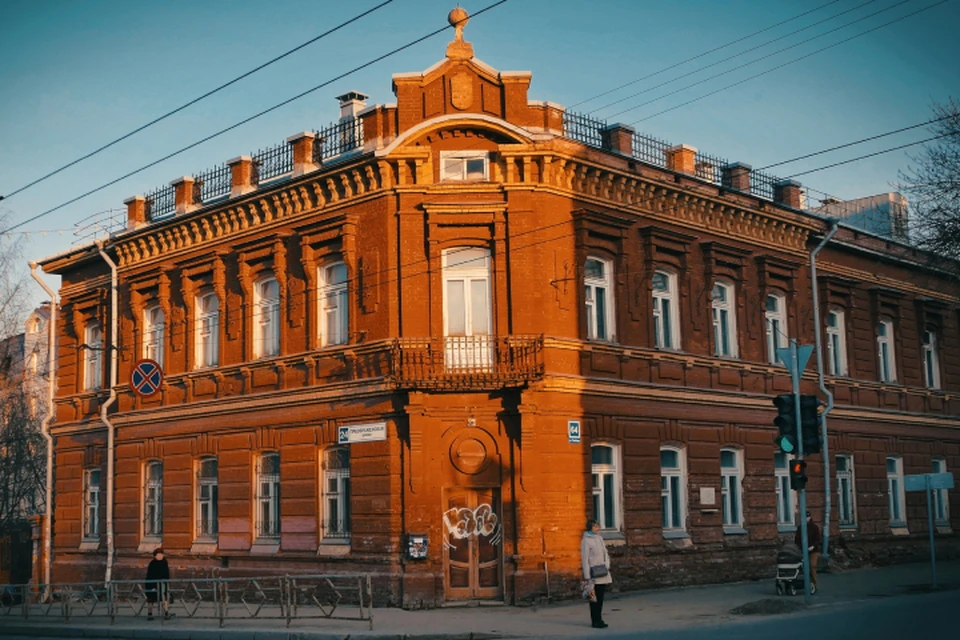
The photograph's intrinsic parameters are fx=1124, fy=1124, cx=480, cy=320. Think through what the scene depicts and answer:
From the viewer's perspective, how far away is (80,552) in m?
30.3

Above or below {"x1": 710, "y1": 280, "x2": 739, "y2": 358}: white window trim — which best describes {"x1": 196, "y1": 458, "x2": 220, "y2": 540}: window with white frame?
below

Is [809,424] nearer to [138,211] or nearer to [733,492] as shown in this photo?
[733,492]

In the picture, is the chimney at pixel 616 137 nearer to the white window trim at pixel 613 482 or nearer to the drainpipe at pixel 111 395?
the white window trim at pixel 613 482

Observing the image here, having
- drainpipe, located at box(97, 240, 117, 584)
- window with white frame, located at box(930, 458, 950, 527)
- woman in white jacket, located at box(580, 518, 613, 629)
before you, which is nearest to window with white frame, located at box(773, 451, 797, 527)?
window with white frame, located at box(930, 458, 950, 527)

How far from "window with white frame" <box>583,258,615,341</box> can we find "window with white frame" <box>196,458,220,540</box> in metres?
9.78

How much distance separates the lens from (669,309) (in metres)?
25.8

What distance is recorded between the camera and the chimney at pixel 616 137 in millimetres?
25172

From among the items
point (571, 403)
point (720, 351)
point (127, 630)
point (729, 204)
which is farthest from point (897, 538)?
point (127, 630)

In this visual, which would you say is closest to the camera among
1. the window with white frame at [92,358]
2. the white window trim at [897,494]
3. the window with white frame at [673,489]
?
the window with white frame at [673,489]

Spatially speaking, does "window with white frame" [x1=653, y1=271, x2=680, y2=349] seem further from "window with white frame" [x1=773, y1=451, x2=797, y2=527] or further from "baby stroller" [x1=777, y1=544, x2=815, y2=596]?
"baby stroller" [x1=777, y1=544, x2=815, y2=596]

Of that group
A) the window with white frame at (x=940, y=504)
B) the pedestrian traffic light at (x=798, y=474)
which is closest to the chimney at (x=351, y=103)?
the pedestrian traffic light at (x=798, y=474)

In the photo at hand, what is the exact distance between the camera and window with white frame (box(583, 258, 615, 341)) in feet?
78.1

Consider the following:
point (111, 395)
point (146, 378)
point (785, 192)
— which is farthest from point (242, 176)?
point (785, 192)

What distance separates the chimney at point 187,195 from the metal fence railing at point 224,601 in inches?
366
